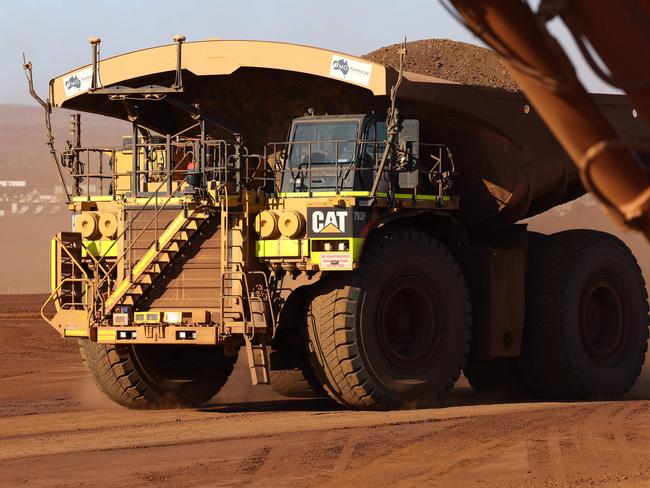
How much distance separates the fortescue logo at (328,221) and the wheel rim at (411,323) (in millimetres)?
959

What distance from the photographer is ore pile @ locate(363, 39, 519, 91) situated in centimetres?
1775

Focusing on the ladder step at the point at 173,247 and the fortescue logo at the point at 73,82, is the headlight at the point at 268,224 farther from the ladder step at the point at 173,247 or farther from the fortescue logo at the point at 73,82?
the fortescue logo at the point at 73,82

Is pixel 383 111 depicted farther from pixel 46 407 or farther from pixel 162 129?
pixel 46 407

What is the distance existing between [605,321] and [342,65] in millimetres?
5212

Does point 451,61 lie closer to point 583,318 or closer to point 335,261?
point 583,318

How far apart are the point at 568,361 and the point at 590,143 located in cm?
1122

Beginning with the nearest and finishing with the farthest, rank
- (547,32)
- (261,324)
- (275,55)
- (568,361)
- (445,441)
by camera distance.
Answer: (547,32), (445,441), (261,324), (275,55), (568,361)

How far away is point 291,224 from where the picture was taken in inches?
537

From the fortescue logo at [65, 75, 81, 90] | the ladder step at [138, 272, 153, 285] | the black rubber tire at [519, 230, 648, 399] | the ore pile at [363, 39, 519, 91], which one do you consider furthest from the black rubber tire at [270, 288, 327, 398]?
the ore pile at [363, 39, 519, 91]

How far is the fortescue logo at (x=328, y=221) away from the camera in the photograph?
13.5m

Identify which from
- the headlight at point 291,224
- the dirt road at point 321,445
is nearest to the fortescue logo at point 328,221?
the headlight at point 291,224

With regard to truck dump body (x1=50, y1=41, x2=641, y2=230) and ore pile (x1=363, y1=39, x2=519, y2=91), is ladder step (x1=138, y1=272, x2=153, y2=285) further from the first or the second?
ore pile (x1=363, y1=39, x2=519, y2=91)

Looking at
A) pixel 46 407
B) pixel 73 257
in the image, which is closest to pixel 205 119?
pixel 73 257

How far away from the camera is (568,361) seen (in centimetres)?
1630
